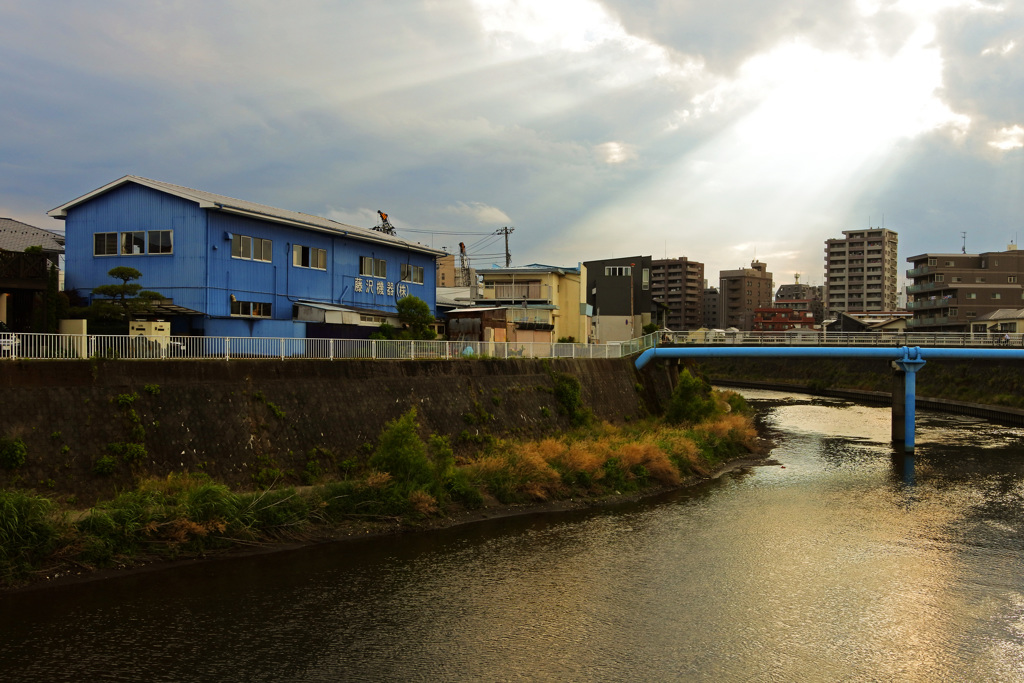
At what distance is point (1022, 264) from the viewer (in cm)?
8538

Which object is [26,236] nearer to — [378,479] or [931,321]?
[378,479]

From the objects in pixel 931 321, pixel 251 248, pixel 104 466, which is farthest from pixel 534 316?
pixel 931 321

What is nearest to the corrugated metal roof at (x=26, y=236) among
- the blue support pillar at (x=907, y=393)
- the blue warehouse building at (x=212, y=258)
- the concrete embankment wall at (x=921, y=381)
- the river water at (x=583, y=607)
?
the blue warehouse building at (x=212, y=258)

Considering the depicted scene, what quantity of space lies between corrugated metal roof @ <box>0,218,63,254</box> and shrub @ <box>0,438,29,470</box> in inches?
576

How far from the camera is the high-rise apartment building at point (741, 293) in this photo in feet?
459

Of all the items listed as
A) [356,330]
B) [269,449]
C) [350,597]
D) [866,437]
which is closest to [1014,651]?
[350,597]

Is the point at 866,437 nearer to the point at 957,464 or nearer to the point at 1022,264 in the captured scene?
the point at 957,464

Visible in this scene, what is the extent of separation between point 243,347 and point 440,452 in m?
7.13

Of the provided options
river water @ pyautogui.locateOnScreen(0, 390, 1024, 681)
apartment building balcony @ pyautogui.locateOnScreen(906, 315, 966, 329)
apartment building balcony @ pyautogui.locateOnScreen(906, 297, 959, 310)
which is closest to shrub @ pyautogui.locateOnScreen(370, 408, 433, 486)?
river water @ pyautogui.locateOnScreen(0, 390, 1024, 681)

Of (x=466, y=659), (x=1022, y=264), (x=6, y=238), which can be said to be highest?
(x=1022, y=264)

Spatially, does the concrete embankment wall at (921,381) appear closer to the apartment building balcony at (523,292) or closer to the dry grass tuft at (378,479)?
the apartment building balcony at (523,292)

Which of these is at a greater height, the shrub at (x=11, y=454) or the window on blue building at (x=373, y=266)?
the window on blue building at (x=373, y=266)

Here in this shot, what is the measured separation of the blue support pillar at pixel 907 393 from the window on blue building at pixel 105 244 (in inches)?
1477

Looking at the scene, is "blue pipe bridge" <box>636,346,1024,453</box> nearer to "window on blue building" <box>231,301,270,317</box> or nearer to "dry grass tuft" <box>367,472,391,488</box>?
"window on blue building" <box>231,301,270,317</box>
